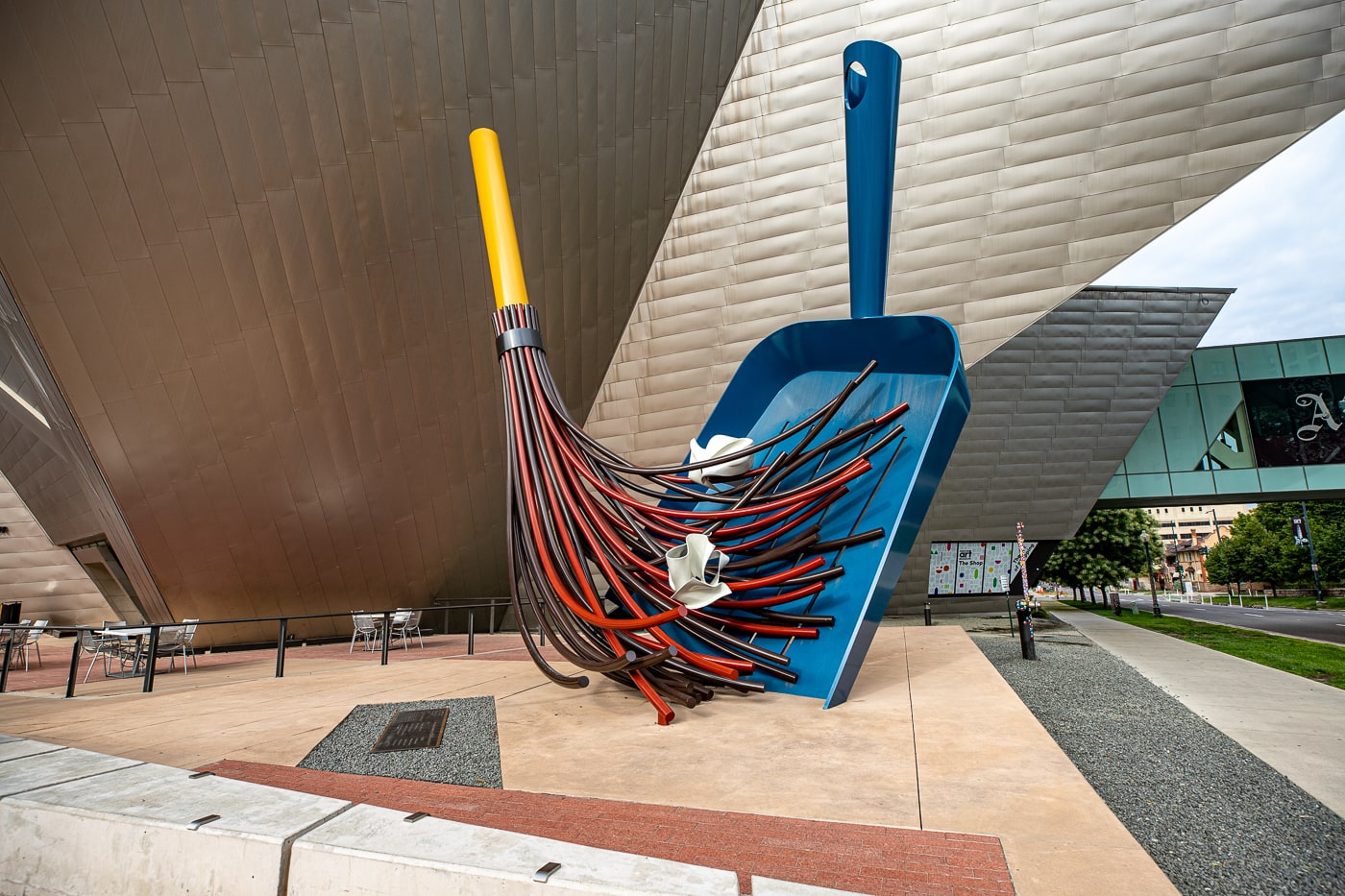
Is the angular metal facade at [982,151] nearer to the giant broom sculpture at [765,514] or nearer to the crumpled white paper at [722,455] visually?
the giant broom sculpture at [765,514]

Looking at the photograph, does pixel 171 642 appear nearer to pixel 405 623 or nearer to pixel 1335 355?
pixel 405 623

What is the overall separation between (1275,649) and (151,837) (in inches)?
A: 576

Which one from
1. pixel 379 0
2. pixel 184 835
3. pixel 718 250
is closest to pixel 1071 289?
pixel 718 250

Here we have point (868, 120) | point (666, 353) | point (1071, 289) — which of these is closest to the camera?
point (868, 120)

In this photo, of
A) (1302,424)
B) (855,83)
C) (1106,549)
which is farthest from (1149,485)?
(855,83)

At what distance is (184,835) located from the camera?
1.98 meters

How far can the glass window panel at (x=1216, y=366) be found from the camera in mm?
20656

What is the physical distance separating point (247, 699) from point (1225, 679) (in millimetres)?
10032

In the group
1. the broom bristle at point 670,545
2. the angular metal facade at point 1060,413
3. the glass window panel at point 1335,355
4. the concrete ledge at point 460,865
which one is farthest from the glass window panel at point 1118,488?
the concrete ledge at point 460,865

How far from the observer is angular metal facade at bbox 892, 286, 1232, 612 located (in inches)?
621

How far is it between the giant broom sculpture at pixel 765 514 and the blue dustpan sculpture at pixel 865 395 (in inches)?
0.6

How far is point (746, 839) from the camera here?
7.63 feet

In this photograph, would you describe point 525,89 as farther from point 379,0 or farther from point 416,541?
point 416,541

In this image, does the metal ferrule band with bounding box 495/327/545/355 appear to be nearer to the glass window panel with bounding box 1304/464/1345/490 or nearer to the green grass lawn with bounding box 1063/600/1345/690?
the green grass lawn with bounding box 1063/600/1345/690
